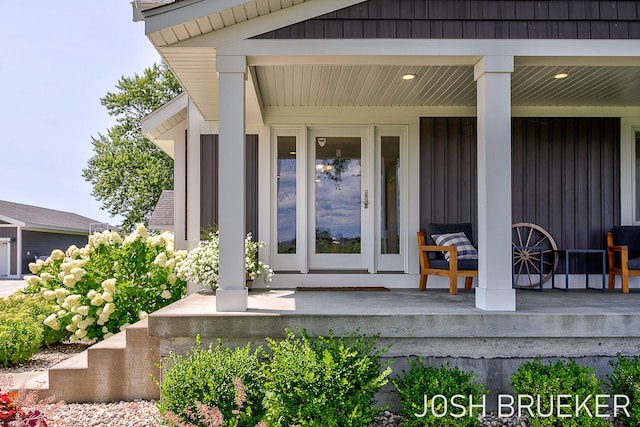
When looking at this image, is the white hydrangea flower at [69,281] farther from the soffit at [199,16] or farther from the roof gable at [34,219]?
the roof gable at [34,219]

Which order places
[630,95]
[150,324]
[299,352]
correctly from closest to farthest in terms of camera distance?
[299,352] → [150,324] → [630,95]

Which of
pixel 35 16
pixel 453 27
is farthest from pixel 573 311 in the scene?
pixel 35 16

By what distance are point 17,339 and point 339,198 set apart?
362 centimetres

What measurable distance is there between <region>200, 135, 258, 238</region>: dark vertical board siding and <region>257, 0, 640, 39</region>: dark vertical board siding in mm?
2163

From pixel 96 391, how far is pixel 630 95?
5.86 meters

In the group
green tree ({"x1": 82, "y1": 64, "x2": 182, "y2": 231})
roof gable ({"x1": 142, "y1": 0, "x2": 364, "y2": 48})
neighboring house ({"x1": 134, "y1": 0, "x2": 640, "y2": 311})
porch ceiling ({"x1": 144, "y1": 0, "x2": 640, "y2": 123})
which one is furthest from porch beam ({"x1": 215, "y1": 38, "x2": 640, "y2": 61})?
green tree ({"x1": 82, "y1": 64, "x2": 182, "y2": 231})

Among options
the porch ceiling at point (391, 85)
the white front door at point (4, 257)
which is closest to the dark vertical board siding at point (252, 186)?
the porch ceiling at point (391, 85)

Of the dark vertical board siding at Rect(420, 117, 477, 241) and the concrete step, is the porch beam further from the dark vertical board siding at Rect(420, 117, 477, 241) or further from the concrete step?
the concrete step

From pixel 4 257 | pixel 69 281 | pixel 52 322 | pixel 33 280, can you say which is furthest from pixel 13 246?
pixel 69 281

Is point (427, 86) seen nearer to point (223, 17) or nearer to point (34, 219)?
point (223, 17)

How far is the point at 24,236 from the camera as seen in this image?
19.3 meters

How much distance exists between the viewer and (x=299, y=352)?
9.24 ft

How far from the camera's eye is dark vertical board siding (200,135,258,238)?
18.2 feet

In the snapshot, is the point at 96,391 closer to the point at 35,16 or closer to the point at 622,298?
the point at 622,298
